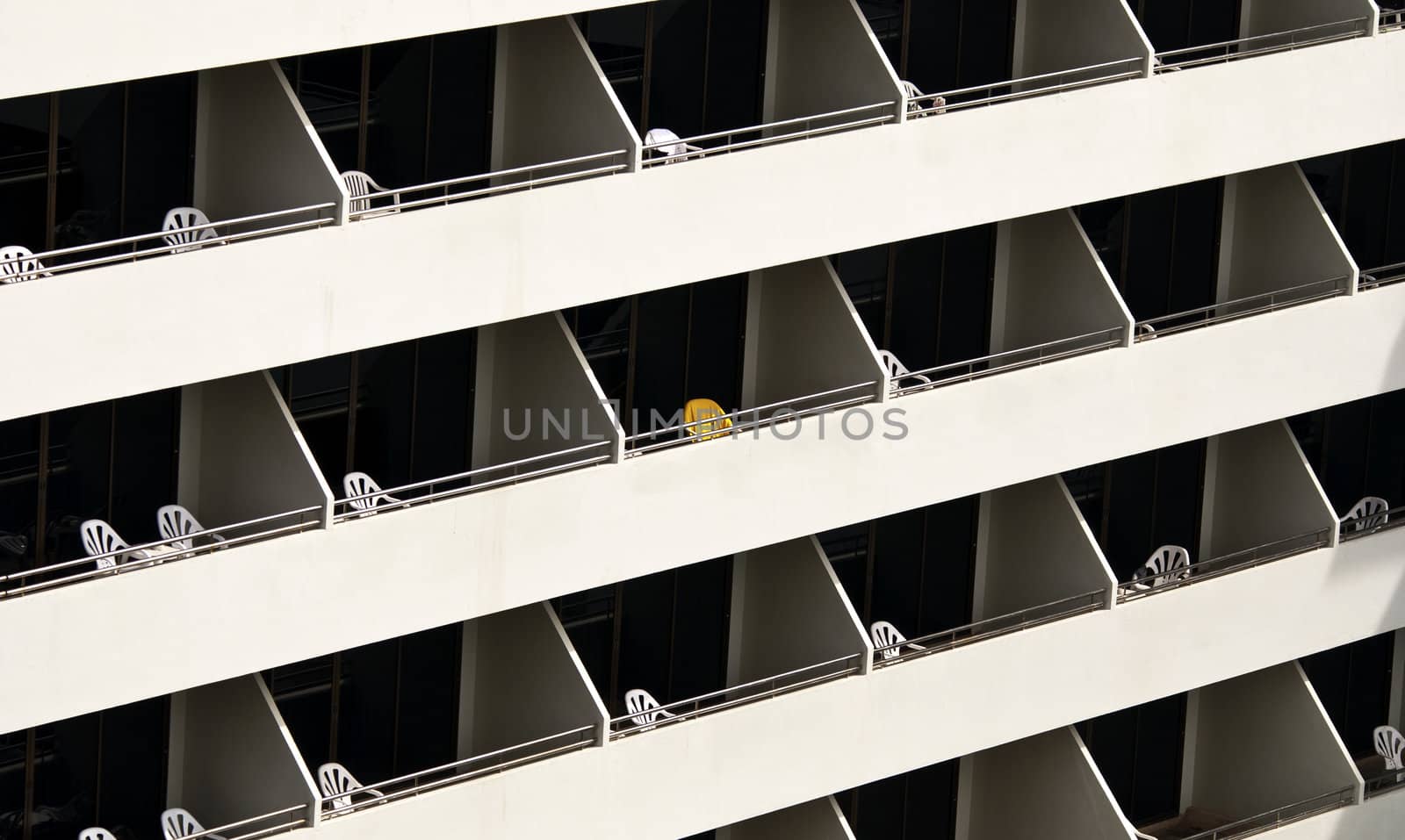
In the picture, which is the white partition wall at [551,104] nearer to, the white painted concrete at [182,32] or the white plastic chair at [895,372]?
the white painted concrete at [182,32]

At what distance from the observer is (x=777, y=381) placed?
24.4m

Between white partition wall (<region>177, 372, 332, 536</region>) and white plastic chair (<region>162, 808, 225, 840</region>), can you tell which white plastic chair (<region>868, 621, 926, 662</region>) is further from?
white plastic chair (<region>162, 808, 225, 840</region>)

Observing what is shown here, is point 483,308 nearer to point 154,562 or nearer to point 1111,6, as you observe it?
point 154,562

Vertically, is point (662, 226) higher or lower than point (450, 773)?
higher

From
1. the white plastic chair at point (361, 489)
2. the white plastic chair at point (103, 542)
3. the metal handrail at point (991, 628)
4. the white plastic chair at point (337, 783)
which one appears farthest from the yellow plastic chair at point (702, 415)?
the white plastic chair at point (103, 542)

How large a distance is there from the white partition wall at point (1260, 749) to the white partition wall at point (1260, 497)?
1602mm

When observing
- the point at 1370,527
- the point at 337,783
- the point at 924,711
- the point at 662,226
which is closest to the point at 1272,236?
the point at 1370,527

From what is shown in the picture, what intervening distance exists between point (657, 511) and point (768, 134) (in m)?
4.35

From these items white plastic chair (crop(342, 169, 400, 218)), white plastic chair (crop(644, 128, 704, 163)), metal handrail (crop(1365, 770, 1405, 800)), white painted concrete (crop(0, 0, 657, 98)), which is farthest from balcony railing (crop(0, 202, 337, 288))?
metal handrail (crop(1365, 770, 1405, 800))

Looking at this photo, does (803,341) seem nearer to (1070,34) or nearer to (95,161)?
(1070,34)

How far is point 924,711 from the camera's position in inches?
959

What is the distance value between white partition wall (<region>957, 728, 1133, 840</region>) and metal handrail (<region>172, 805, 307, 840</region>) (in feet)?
29.4

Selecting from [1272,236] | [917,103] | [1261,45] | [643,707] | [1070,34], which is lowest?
[643,707]

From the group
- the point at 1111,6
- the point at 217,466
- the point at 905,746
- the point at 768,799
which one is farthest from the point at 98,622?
the point at 1111,6
